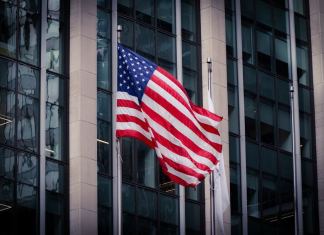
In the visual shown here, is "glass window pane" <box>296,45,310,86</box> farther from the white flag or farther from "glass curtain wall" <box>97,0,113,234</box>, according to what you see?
the white flag

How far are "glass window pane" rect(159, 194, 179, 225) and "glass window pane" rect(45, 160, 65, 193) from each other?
465 cm

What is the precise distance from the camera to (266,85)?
161 ft

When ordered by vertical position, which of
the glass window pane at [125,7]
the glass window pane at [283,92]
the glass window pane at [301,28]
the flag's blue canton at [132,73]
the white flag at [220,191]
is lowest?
the white flag at [220,191]

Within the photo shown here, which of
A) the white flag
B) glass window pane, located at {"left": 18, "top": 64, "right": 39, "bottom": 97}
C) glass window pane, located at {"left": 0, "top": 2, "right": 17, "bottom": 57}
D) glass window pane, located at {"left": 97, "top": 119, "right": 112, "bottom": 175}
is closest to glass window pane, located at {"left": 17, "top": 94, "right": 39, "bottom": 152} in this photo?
glass window pane, located at {"left": 18, "top": 64, "right": 39, "bottom": 97}

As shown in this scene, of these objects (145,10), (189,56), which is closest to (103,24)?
(145,10)

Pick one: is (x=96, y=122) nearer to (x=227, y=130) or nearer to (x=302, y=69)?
(x=227, y=130)

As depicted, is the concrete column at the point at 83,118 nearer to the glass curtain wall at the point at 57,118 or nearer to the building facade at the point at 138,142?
the building facade at the point at 138,142

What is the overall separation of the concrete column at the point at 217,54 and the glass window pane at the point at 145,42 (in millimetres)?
2784

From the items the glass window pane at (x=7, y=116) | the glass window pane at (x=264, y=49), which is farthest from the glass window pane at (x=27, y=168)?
the glass window pane at (x=264, y=49)

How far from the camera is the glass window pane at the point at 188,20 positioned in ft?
152

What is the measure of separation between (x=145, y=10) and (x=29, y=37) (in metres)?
6.15

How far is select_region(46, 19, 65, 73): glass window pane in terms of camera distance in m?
41.0

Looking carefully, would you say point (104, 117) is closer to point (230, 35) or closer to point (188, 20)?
point (188, 20)

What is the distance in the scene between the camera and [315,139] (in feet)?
167
